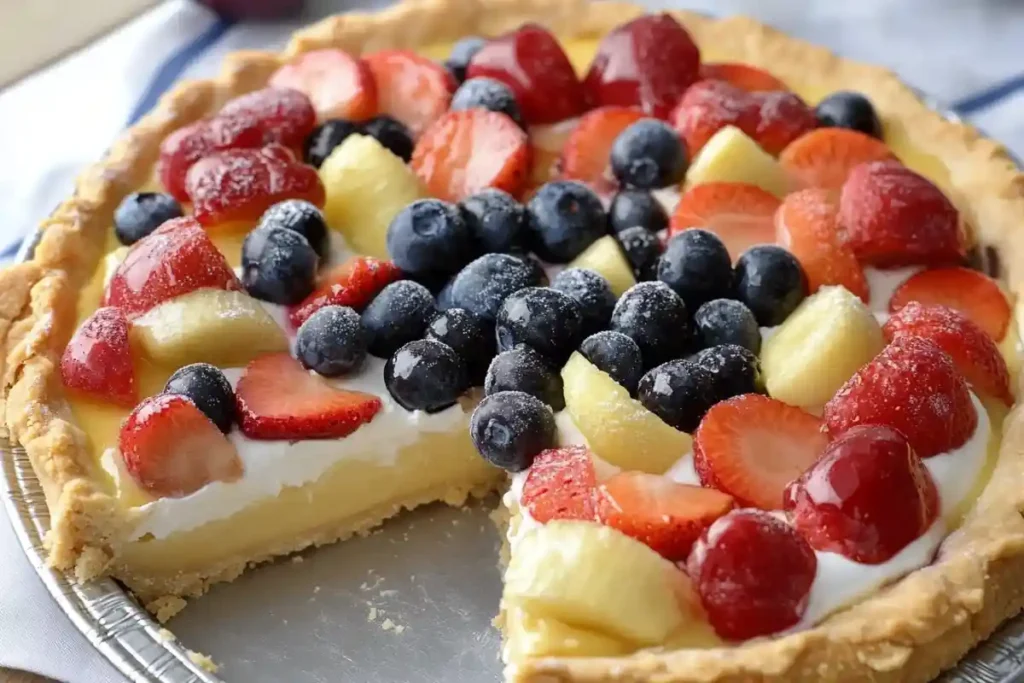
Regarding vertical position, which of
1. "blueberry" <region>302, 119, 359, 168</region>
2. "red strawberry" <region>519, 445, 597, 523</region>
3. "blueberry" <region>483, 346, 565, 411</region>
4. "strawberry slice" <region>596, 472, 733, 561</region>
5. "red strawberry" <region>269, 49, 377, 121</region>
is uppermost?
"red strawberry" <region>269, 49, 377, 121</region>

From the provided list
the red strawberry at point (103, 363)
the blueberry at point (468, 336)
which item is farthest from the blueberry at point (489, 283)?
the red strawberry at point (103, 363)

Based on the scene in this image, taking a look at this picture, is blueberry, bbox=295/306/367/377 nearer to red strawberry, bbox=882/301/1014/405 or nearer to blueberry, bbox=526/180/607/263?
blueberry, bbox=526/180/607/263

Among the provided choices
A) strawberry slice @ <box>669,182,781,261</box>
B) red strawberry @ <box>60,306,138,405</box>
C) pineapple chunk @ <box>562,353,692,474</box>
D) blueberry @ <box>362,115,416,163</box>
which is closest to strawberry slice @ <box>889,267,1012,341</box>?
strawberry slice @ <box>669,182,781,261</box>

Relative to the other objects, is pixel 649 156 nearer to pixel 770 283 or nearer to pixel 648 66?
pixel 648 66

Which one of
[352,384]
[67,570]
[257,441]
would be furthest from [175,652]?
[352,384]

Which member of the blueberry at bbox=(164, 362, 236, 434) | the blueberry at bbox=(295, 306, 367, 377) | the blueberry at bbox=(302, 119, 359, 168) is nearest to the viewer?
the blueberry at bbox=(164, 362, 236, 434)

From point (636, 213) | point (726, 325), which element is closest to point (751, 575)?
point (726, 325)

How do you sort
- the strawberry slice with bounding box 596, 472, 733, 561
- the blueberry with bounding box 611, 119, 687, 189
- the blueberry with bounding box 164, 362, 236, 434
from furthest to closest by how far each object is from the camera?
the blueberry with bounding box 611, 119, 687, 189
the blueberry with bounding box 164, 362, 236, 434
the strawberry slice with bounding box 596, 472, 733, 561
